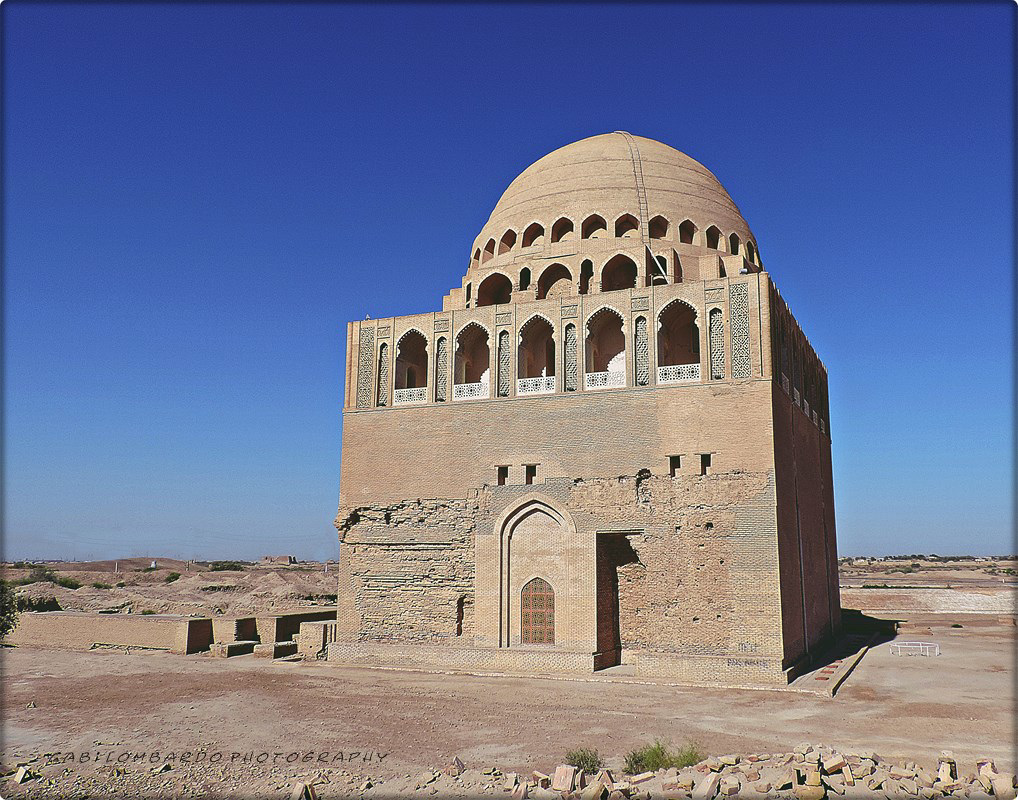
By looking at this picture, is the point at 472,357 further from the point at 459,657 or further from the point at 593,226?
the point at 459,657

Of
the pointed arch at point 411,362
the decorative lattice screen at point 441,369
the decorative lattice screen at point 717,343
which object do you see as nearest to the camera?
the decorative lattice screen at point 717,343

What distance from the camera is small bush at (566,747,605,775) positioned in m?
9.40

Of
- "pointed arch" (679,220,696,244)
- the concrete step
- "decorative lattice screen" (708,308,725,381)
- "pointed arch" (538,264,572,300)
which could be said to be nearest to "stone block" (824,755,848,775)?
"decorative lattice screen" (708,308,725,381)

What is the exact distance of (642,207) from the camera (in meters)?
23.1

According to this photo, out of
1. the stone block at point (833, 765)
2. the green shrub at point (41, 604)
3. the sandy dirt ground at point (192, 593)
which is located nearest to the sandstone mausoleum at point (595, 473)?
the stone block at point (833, 765)

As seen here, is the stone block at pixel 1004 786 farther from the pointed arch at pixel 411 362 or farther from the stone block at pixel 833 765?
the pointed arch at pixel 411 362

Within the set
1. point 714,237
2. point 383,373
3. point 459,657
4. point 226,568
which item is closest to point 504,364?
point 383,373

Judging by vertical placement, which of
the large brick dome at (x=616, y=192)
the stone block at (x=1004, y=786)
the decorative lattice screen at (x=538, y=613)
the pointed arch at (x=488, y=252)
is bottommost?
the stone block at (x=1004, y=786)

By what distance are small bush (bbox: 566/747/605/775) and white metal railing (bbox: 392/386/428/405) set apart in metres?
11.6

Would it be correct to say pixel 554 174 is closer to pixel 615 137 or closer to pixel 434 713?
pixel 615 137

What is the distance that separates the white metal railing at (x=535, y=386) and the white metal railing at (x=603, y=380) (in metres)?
0.86

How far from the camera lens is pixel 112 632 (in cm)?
2269

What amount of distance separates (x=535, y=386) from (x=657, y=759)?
10.9m

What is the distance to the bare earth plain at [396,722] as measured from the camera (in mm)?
9695
